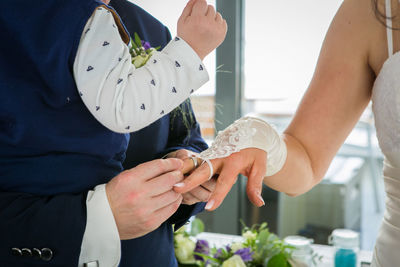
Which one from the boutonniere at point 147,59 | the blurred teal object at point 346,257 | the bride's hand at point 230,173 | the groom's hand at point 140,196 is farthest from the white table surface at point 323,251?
the groom's hand at point 140,196

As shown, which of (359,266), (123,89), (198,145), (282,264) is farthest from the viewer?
(359,266)

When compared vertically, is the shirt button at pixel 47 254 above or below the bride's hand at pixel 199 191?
below

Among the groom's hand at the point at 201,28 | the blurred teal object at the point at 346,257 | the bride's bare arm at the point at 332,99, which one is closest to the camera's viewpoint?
the groom's hand at the point at 201,28

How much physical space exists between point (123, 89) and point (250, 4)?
228 cm

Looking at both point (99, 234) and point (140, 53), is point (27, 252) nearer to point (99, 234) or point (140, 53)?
point (99, 234)

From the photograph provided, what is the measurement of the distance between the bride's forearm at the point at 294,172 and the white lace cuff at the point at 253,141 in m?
0.04

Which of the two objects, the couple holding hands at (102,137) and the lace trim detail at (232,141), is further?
the lace trim detail at (232,141)

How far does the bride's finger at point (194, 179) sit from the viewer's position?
30.0 inches

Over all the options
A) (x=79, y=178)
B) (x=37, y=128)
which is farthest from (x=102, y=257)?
(x=37, y=128)

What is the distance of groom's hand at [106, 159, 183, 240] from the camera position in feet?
2.34

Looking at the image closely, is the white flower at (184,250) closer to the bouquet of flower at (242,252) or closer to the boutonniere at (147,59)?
the bouquet of flower at (242,252)

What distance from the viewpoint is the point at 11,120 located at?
733 mm

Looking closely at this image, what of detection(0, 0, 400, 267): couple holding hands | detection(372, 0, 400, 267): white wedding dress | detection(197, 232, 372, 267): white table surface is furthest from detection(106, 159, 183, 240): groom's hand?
detection(197, 232, 372, 267): white table surface

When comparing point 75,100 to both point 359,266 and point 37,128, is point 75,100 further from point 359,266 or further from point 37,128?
point 359,266
